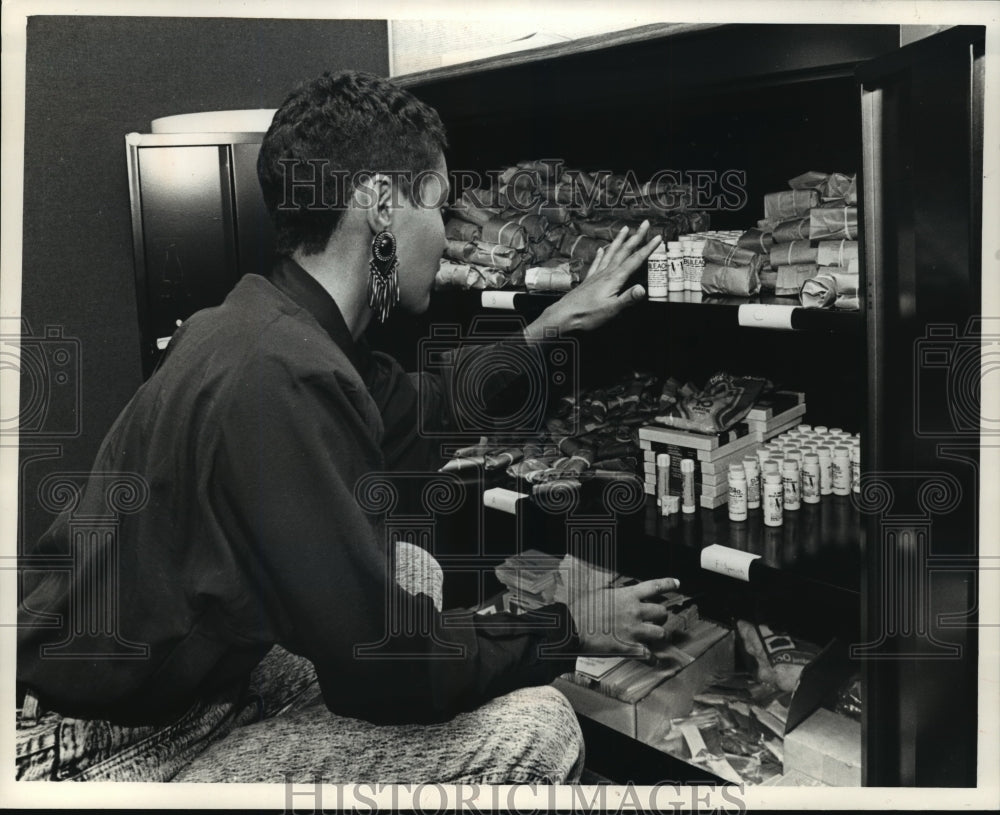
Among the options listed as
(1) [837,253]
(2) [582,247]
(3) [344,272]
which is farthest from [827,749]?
(3) [344,272]

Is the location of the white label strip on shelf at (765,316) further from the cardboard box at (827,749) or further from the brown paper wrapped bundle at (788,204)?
the cardboard box at (827,749)

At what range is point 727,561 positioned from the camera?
1.74 metres

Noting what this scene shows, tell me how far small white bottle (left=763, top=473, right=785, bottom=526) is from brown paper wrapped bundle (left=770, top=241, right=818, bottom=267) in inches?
16.5

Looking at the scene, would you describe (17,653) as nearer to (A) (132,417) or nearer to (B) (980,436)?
(A) (132,417)

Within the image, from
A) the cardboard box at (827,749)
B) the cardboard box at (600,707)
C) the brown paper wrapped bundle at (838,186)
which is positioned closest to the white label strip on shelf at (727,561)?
the cardboard box at (827,749)

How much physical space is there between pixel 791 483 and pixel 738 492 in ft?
0.34

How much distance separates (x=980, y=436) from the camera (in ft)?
4.96

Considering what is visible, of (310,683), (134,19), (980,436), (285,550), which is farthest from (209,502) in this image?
(134,19)

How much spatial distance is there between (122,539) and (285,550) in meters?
0.36

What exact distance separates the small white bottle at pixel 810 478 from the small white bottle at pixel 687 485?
22cm

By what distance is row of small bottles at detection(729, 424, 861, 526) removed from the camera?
6.05 feet

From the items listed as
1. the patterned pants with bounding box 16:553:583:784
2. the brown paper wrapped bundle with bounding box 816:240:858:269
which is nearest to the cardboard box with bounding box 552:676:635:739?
the patterned pants with bounding box 16:553:583:784

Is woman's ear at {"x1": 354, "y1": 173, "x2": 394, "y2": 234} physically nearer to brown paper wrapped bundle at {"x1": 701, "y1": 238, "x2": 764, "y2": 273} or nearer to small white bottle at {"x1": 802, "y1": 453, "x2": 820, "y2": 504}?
brown paper wrapped bundle at {"x1": 701, "y1": 238, "x2": 764, "y2": 273}

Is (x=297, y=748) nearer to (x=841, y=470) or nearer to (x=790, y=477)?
(x=790, y=477)
